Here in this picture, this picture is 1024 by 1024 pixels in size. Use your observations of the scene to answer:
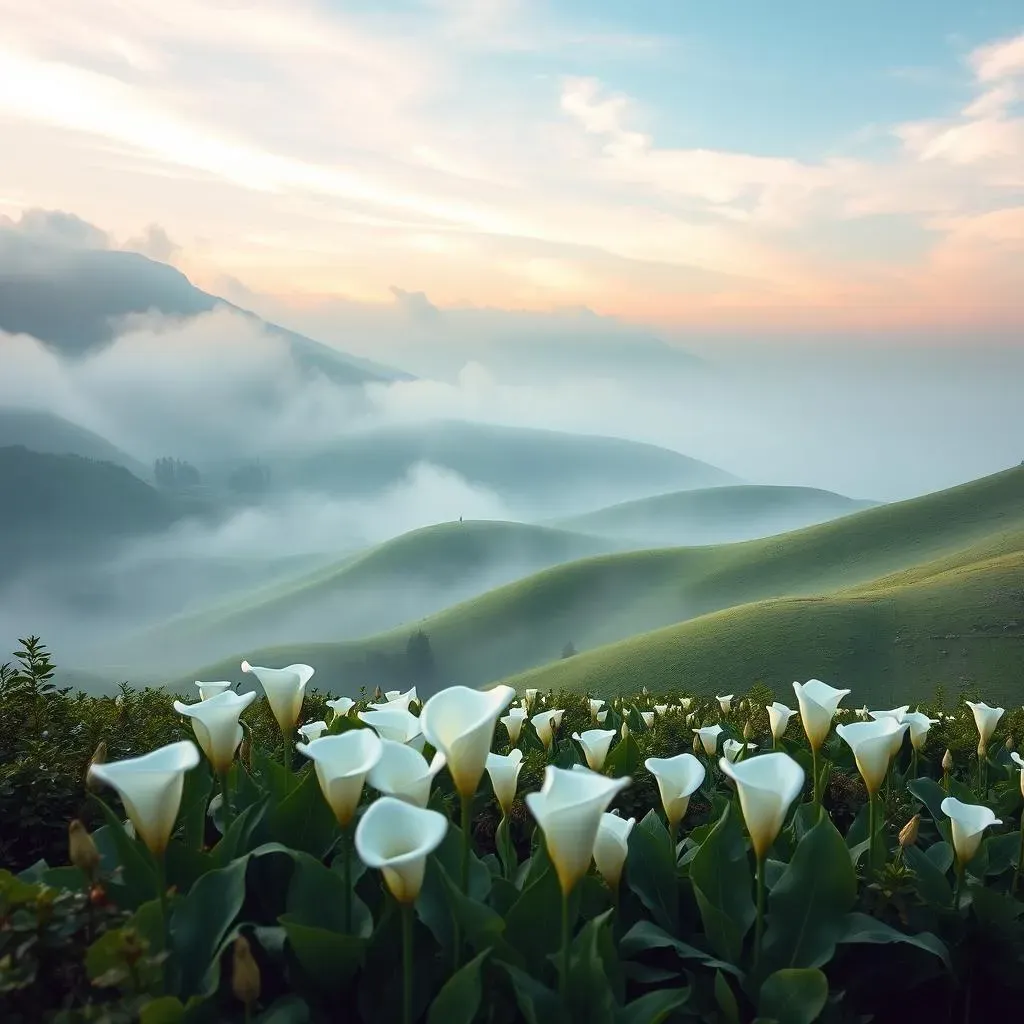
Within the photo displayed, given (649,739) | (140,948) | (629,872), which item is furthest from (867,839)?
(140,948)

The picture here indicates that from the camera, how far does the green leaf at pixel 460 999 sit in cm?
236

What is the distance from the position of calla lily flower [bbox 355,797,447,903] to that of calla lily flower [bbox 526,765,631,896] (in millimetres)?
243

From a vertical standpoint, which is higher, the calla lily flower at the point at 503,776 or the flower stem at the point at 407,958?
the calla lily flower at the point at 503,776

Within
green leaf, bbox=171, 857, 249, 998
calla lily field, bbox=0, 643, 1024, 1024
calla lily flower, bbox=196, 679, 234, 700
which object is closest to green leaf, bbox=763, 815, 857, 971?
calla lily field, bbox=0, 643, 1024, 1024

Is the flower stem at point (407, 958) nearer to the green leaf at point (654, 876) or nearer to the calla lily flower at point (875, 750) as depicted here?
the green leaf at point (654, 876)

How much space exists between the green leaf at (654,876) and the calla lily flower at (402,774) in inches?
38.9

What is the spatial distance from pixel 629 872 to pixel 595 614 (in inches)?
2853

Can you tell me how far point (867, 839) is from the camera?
12.9 ft

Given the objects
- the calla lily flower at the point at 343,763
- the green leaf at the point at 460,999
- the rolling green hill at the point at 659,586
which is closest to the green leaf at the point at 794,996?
the green leaf at the point at 460,999

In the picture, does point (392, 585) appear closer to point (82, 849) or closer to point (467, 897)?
point (467, 897)

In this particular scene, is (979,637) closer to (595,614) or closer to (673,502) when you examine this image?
(595,614)

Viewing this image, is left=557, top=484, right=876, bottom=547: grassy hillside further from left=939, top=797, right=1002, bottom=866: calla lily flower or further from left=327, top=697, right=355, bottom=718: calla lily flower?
left=939, top=797, right=1002, bottom=866: calla lily flower

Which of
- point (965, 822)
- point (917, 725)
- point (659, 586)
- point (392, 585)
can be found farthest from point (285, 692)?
point (392, 585)

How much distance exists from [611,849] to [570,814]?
73 cm
